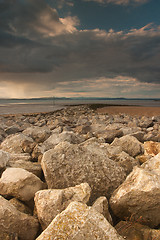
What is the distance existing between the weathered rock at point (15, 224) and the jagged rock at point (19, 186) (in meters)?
0.50

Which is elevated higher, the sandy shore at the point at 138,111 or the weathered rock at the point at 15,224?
the weathered rock at the point at 15,224

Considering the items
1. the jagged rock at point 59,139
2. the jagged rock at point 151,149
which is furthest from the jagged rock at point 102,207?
the jagged rock at point 59,139

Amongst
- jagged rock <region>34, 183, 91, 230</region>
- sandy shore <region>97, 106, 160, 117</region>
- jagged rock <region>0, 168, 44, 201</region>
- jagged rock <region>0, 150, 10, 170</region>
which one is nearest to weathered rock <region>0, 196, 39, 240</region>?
jagged rock <region>34, 183, 91, 230</region>

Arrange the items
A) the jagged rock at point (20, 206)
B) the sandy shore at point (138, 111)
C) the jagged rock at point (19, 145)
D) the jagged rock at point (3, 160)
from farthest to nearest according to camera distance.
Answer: the sandy shore at point (138, 111)
the jagged rock at point (19, 145)
the jagged rock at point (3, 160)
the jagged rock at point (20, 206)

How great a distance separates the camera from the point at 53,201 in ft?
A: 7.93

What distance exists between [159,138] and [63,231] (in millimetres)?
6596

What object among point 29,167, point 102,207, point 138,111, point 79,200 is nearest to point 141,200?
point 102,207

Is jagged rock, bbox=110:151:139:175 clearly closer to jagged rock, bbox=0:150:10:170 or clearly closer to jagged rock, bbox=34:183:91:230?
jagged rock, bbox=34:183:91:230

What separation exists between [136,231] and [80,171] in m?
1.29

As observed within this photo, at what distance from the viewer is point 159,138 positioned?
7.29 meters

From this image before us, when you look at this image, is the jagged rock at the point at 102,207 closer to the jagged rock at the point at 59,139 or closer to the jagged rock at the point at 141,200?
the jagged rock at the point at 141,200

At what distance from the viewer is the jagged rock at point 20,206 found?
2772mm

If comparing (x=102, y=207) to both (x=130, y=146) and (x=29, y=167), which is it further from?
(x=130, y=146)

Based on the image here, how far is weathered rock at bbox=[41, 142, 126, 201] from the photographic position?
10.1ft
